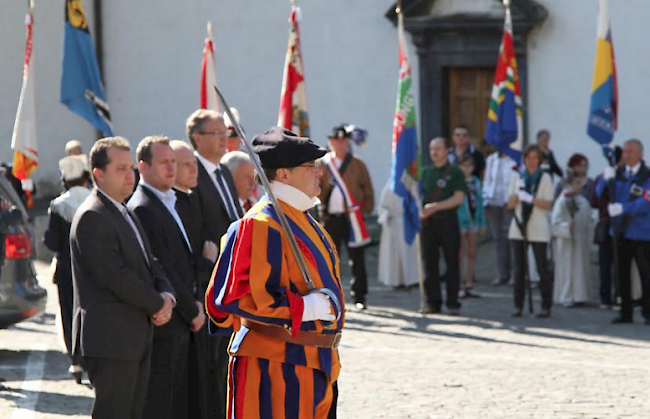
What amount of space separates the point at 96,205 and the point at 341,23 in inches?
619

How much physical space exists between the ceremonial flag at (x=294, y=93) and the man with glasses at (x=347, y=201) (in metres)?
0.37

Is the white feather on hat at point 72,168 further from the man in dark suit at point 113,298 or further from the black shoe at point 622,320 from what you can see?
the black shoe at point 622,320

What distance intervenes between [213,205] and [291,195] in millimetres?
2348

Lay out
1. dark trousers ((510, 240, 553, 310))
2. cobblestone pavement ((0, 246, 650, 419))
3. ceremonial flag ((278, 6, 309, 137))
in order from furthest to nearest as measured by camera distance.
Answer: ceremonial flag ((278, 6, 309, 137))
dark trousers ((510, 240, 553, 310))
cobblestone pavement ((0, 246, 650, 419))

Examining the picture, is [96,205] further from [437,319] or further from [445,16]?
[445,16]

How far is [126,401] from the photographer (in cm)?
624

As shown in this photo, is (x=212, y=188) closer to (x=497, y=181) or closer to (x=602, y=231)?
(x=602, y=231)

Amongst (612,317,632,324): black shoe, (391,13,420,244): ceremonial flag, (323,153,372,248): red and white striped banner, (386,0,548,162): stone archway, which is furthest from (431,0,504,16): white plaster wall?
(612,317,632,324): black shoe

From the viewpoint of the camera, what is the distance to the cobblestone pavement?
8.86m

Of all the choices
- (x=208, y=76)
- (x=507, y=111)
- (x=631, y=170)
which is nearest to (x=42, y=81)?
(x=208, y=76)

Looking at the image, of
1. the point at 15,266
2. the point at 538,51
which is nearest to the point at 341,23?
the point at 538,51

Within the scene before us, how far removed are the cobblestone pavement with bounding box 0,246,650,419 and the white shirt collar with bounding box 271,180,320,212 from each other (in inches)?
137

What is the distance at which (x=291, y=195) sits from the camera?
17.5 feet

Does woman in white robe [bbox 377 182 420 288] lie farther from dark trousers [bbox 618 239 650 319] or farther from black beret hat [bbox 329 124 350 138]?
dark trousers [bbox 618 239 650 319]
